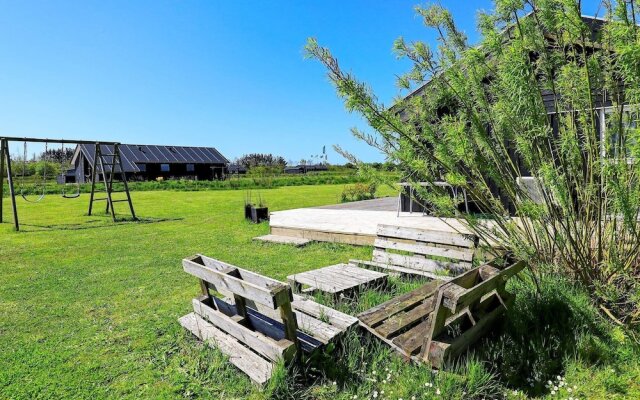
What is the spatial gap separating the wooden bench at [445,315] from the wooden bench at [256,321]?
322 millimetres

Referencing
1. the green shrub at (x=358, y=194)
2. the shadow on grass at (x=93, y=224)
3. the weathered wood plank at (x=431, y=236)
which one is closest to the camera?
the weathered wood plank at (x=431, y=236)

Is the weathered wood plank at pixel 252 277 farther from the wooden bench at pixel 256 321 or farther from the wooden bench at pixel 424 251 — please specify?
the wooden bench at pixel 424 251

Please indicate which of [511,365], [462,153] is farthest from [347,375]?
[462,153]

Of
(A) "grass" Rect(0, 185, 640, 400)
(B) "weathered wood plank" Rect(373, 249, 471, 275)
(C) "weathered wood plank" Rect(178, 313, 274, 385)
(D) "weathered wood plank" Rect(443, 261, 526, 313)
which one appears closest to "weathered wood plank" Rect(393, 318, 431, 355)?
(A) "grass" Rect(0, 185, 640, 400)

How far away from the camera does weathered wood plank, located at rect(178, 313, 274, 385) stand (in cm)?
254

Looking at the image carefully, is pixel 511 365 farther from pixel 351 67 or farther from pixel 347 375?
pixel 351 67

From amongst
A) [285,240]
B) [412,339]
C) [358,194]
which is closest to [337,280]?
[412,339]

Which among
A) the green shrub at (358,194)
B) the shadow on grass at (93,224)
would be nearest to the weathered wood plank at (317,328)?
the shadow on grass at (93,224)

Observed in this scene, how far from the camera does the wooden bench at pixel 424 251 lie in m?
4.09

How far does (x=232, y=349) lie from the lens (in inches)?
111

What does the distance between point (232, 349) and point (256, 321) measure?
26 centimetres

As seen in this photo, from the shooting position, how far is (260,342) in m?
2.63

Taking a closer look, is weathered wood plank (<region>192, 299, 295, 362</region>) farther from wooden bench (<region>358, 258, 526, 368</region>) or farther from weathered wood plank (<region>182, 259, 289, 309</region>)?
wooden bench (<region>358, 258, 526, 368</region>)

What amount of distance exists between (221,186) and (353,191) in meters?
13.4
